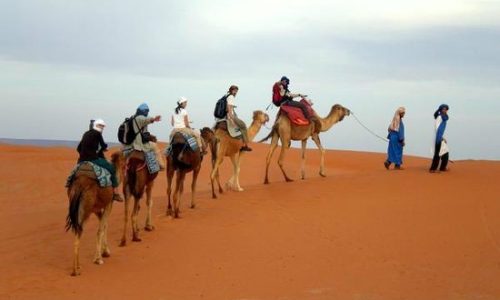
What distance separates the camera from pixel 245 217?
1488cm

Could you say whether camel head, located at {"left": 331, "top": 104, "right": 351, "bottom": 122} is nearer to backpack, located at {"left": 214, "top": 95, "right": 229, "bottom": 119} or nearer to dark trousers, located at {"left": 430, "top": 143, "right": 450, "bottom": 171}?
dark trousers, located at {"left": 430, "top": 143, "right": 450, "bottom": 171}

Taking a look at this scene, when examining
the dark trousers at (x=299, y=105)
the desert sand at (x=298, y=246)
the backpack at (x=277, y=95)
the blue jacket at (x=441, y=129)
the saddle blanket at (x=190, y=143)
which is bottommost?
the desert sand at (x=298, y=246)

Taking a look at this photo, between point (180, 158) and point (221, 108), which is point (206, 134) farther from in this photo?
point (180, 158)

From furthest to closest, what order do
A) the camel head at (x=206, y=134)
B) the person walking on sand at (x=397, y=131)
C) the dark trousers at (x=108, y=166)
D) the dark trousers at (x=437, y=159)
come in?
the person walking on sand at (x=397, y=131) → the dark trousers at (x=437, y=159) → the camel head at (x=206, y=134) → the dark trousers at (x=108, y=166)

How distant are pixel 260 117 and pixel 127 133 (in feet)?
21.6

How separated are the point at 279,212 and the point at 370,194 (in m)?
2.85

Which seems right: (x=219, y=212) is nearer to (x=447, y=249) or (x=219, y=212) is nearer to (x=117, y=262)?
(x=117, y=262)

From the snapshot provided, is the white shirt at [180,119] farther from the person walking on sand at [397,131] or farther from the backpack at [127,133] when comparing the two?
the person walking on sand at [397,131]

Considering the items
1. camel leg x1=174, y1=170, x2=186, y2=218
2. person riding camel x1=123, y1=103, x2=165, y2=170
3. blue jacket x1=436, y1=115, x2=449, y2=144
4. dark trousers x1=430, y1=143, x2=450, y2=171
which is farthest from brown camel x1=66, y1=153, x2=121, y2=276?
dark trousers x1=430, y1=143, x2=450, y2=171

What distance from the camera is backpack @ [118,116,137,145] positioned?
12523 mm

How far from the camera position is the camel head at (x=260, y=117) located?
1853cm

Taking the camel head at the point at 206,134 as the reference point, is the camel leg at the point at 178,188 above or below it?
below

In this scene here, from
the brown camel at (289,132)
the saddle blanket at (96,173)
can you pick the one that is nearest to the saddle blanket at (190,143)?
the saddle blanket at (96,173)

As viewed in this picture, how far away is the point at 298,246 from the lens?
1266cm
